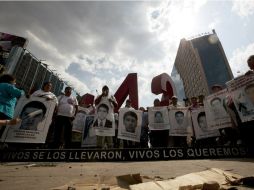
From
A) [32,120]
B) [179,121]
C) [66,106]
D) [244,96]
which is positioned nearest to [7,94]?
[32,120]

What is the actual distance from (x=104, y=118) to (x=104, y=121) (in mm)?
97

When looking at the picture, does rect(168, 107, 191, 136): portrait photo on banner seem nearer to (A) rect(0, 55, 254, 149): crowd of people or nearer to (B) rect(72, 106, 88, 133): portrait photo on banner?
(A) rect(0, 55, 254, 149): crowd of people

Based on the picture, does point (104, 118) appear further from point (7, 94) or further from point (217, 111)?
point (217, 111)

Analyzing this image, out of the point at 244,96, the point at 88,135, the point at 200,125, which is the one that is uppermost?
the point at 244,96

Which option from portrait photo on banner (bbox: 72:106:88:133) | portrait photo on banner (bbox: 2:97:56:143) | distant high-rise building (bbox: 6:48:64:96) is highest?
distant high-rise building (bbox: 6:48:64:96)

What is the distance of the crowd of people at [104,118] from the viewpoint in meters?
4.61

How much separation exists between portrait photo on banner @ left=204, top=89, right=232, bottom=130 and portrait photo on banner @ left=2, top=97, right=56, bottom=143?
4534mm

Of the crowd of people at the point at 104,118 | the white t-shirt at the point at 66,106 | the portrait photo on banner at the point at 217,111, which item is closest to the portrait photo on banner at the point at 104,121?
the crowd of people at the point at 104,118

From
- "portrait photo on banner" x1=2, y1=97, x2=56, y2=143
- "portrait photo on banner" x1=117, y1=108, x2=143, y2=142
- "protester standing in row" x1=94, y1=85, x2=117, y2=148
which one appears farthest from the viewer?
"portrait photo on banner" x1=117, y1=108, x2=143, y2=142

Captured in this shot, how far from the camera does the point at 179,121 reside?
7.30 meters

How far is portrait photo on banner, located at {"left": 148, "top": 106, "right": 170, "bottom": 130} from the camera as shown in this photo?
24.1ft

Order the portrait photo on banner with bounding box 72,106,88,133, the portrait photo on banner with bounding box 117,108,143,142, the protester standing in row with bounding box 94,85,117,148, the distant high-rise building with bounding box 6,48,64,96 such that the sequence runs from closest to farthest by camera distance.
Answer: the protester standing in row with bounding box 94,85,117,148 < the portrait photo on banner with bounding box 117,108,143,142 < the portrait photo on banner with bounding box 72,106,88,133 < the distant high-rise building with bounding box 6,48,64,96

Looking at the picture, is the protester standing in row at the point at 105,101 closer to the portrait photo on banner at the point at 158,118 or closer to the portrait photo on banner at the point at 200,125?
the portrait photo on banner at the point at 158,118

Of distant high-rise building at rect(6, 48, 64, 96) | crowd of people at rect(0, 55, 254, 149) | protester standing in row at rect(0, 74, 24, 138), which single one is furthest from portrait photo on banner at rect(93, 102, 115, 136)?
distant high-rise building at rect(6, 48, 64, 96)
